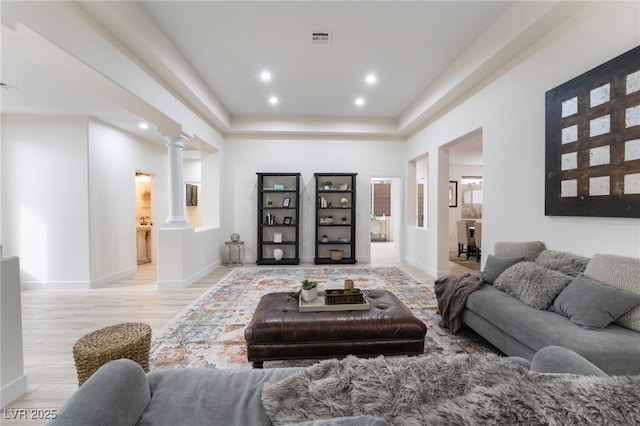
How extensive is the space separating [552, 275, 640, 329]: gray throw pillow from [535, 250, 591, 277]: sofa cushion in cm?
27

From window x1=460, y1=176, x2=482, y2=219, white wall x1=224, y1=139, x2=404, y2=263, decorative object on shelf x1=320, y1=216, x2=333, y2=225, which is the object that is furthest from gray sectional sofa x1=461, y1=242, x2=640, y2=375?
window x1=460, y1=176, x2=482, y2=219

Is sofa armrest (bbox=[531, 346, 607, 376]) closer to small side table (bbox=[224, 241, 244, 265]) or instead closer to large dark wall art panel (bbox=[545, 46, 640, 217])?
large dark wall art panel (bbox=[545, 46, 640, 217])

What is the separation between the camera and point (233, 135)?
6.30m

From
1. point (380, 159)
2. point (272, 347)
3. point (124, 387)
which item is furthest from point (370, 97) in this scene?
point (124, 387)

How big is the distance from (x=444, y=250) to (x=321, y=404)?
464 centimetres

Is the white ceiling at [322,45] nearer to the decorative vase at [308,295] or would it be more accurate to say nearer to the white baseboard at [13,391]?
the decorative vase at [308,295]

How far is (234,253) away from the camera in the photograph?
6.31 metres

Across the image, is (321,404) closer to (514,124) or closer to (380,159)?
(514,124)

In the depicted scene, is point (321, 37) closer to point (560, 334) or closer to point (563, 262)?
point (563, 262)

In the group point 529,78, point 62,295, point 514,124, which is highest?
point 529,78

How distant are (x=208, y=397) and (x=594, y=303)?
2395 millimetres

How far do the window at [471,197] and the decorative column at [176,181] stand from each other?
815 centimetres

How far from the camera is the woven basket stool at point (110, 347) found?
1.71 meters

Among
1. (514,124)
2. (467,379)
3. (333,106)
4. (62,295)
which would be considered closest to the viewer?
(467,379)
